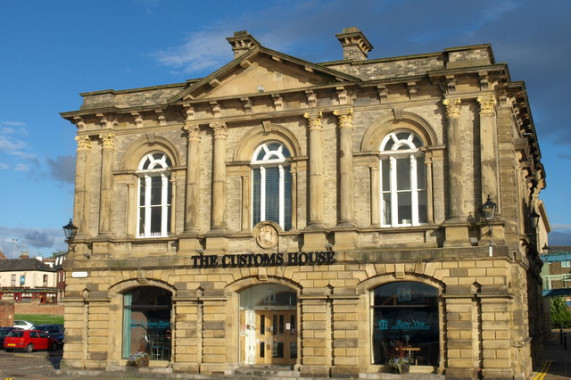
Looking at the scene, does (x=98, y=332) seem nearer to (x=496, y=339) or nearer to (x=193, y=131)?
(x=193, y=131)

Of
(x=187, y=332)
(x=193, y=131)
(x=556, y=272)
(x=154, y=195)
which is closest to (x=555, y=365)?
(x=187, y=332)

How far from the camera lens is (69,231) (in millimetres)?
29812

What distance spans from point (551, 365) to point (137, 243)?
62.2ft

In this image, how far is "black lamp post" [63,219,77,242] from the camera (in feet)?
97.7

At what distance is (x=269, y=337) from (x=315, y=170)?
6.74 meters

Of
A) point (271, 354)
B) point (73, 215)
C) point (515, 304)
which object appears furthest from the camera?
point (73, 215)

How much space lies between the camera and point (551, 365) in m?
32.3

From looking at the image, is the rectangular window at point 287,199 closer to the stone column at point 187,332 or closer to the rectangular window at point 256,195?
the rectangular window at point 256,195

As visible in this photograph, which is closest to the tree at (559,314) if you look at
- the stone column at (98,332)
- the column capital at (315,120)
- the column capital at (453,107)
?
the column capital at (453,107)

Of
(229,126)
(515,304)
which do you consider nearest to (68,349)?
(229,126)

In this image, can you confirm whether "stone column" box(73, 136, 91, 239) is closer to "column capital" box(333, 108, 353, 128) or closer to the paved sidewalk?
"column capital" box(333, 108, 353, 128)

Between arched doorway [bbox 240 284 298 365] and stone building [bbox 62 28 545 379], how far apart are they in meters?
0.06

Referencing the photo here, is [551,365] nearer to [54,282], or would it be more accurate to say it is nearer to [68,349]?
[68,349]

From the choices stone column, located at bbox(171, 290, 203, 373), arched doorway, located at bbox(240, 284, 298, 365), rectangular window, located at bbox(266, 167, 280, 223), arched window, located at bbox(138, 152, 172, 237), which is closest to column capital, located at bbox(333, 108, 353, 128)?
rectangular window, located at bbox(266, 167, 280, 223)
